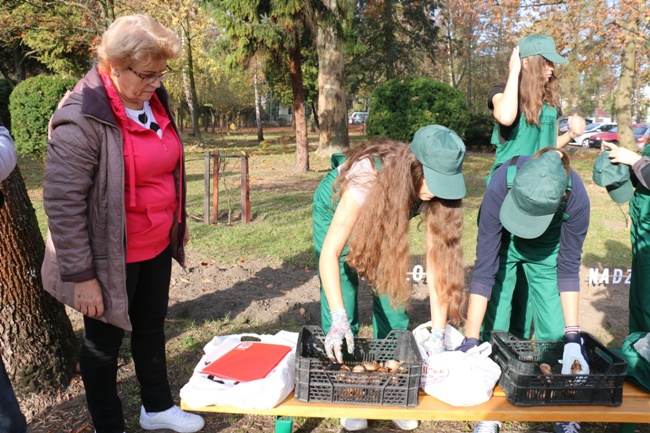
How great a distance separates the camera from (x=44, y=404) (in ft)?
10.0

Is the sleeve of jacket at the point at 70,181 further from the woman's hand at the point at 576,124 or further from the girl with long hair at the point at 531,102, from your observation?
the woman's hand at the point at 576,124

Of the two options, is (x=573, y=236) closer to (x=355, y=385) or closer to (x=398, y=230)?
(x=398, y=230)

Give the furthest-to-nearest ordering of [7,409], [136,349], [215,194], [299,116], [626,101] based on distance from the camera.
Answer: [626,101] → [299,116] → [215,194] → [136,349] → [7,409]

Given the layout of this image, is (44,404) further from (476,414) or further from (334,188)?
(476,414)

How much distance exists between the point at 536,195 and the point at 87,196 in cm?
183

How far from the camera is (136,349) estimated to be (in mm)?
2766

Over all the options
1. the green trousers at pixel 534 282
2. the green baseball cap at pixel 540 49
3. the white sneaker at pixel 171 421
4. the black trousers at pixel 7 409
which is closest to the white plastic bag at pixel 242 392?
the black trousers at pixel 7 409

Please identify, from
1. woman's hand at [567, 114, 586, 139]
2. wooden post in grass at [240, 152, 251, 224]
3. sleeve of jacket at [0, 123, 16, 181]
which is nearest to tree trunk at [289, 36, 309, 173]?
wooden post in grass at [240, 152, 251, 224]

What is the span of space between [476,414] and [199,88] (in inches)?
1224

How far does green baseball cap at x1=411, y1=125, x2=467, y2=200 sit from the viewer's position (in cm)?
228

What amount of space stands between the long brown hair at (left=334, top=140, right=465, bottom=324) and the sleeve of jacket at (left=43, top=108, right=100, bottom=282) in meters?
1.04

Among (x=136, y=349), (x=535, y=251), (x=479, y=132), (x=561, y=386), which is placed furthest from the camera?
(x=479, y=132)

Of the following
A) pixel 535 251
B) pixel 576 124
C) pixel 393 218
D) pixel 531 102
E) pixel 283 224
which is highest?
pixel 531 102

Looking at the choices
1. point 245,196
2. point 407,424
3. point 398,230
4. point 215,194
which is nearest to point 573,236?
point 398,230
